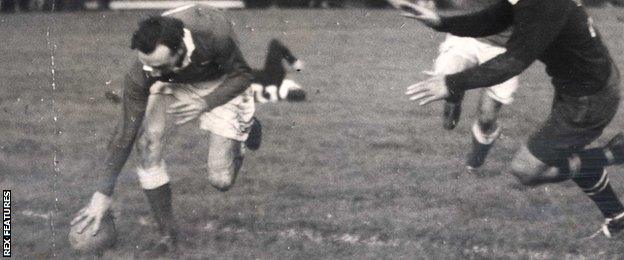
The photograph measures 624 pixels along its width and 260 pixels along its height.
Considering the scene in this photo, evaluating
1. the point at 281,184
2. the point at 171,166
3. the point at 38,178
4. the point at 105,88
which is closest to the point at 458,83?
the point at 281,184

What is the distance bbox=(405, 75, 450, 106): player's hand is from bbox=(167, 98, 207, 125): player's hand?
100 centimetres

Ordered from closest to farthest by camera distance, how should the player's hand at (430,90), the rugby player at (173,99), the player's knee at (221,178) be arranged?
1. the player's hand at (430,90)
2. the rugby player at (173,99)
3. the player's knee at (221,178)

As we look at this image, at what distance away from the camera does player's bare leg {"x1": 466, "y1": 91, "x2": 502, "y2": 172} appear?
12.3 feet

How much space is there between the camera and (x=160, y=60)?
3.02 meters

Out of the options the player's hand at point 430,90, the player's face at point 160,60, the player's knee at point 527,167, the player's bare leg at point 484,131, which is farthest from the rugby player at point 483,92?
the player's face at point 160,60

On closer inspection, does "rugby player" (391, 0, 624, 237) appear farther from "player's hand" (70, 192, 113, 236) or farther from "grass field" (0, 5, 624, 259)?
"player's hand" (70, 192, 113, 236)

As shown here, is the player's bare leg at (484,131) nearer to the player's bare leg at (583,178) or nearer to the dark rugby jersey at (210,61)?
the player's bare leg at (583,178)

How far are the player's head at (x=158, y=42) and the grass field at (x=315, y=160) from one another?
0.94ft

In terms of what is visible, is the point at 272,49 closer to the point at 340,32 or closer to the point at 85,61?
the point at 340,32

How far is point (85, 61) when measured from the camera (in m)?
4.18

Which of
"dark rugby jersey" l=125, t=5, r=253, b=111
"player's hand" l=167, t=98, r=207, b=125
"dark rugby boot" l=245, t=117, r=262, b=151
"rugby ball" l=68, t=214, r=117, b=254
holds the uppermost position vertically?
"dark rugby jersey" l=125, t=5, r=253, b=111

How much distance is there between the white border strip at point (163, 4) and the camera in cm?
338

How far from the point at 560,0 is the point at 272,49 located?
1440 mm

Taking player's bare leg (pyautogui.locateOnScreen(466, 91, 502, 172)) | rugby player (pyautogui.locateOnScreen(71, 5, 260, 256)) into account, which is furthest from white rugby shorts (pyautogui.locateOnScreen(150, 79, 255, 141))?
player's bare leg (pyautogui.locateOnScreen(466, 91, 502, 172))
